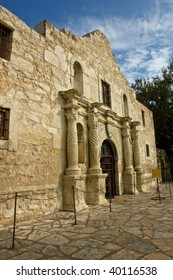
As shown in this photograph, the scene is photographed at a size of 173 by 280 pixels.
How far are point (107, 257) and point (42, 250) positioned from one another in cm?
98

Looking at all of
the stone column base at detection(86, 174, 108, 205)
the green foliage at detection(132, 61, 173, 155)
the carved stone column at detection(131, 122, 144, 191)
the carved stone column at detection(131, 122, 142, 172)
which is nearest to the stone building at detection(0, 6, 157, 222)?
the stone column base at detection(86, 174, 108, 205)

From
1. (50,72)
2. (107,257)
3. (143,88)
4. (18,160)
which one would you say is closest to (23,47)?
(50,72)

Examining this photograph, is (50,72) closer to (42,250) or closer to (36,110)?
(36,110)

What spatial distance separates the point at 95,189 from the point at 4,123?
12.2 ft

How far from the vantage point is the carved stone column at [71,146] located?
6130 mm

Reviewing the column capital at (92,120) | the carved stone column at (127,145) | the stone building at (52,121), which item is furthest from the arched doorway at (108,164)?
the column capital at (92,120)

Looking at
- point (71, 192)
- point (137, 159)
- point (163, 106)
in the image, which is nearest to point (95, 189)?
point (71, 192)

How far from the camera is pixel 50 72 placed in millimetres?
6262

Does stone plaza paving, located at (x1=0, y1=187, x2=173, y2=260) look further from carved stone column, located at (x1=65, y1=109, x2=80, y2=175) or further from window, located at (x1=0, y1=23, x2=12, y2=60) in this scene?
window, located at (x1=0, y1=23, x2=12, y2=60)

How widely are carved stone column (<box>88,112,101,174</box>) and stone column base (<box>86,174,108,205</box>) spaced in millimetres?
250

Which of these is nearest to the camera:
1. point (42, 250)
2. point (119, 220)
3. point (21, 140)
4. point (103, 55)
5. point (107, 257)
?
point (107, 257)

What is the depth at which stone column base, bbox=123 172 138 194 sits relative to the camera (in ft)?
31.4

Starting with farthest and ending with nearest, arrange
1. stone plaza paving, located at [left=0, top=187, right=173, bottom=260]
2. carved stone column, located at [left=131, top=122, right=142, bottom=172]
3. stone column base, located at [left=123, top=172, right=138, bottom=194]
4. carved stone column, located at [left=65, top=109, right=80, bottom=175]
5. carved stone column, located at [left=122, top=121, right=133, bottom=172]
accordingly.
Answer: carved stone column, located at [left=131, top=122, right=142, bottom=172]
carved stone column, located at [left=122, top=121, right=133, bottom=172]
stone column base, located at [left=123, top=172, right=138, bottom=194]
carved stone column, located at [left=65, top=109, right=80, bottom=175]
stone plaza paving, located at [left=0, top=187, right=173, bottom=260]

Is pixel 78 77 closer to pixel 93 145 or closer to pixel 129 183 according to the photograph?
pixel 93 145
